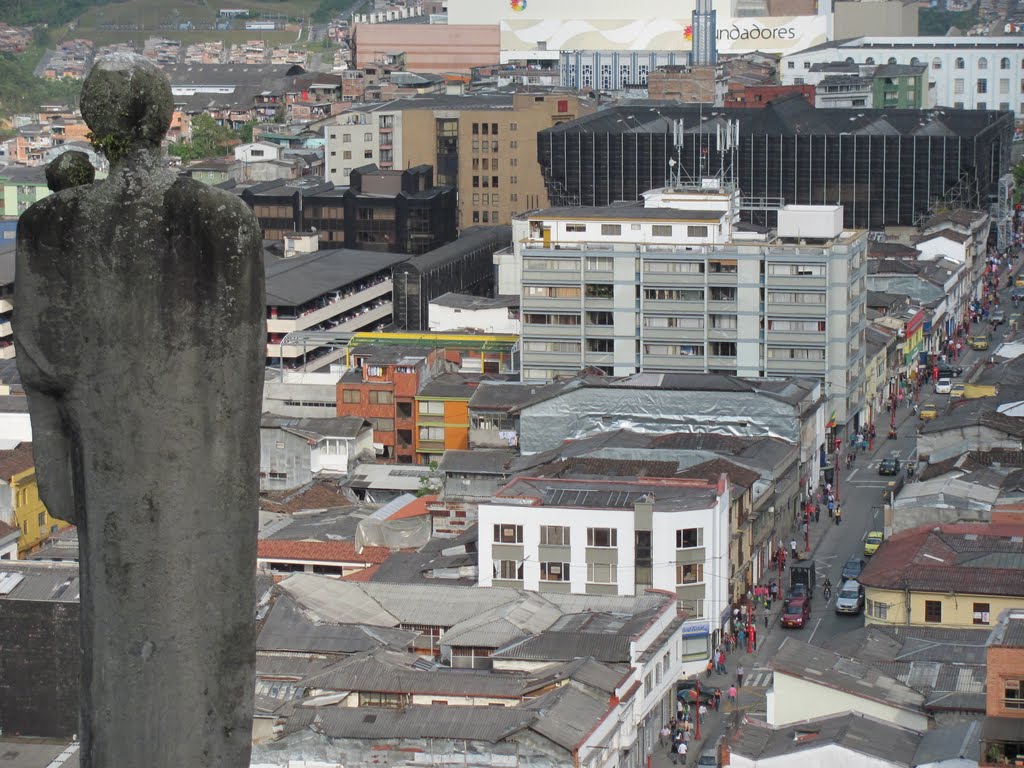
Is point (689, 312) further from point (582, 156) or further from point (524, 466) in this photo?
point (582, 156)

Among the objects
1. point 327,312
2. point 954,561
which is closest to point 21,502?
point 954,561

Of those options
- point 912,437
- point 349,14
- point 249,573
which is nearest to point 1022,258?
point 912,437

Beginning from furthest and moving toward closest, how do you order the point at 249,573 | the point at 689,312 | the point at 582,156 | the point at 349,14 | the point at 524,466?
the point at 349,14 < the point at 582,156 < the point at 689,312 < the point at 524,466 < the point at 249,573

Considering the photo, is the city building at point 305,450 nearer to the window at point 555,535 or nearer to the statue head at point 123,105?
the window at point 555,535

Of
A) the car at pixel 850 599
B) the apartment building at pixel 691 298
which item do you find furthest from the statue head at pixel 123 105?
the apartment building at pixel 691 298

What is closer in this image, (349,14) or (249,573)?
(249,573)

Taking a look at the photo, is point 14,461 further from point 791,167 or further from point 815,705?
point 791,167

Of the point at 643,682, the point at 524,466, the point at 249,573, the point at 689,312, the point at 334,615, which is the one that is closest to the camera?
the point at 249,573
